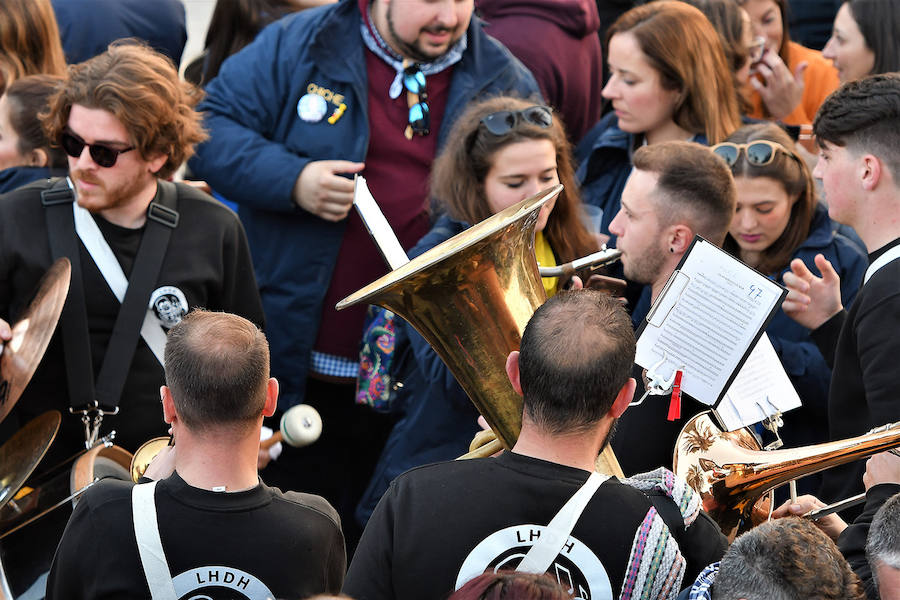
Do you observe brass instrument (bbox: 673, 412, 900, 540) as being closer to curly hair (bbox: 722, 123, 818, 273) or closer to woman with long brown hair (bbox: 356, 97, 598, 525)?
woman with long brown hair (bbox: 356, 97, 598, 525)

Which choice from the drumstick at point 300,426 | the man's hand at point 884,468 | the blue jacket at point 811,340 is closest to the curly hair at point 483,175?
the blue jacket at point 811,340

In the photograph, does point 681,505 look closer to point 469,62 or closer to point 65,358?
point 65,358

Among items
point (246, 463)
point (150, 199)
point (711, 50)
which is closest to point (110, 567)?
point (246, 463)

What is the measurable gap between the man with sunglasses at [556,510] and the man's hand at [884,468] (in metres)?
0.62

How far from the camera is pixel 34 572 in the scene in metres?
3.16

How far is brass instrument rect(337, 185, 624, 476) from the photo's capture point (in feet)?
8.79

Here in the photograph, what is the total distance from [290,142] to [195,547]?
2.46 metres

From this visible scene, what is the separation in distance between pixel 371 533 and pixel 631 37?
2.95 meters

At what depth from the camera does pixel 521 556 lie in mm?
2213

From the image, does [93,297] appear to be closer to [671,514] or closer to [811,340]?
[671,514]

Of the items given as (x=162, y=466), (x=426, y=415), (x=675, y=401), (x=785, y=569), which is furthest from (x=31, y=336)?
(x=785, y=569)

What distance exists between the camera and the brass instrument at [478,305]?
268 centimetres

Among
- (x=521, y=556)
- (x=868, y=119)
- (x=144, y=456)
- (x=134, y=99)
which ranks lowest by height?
(x=144, y=456)

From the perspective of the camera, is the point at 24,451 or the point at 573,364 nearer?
the point at 573,364
